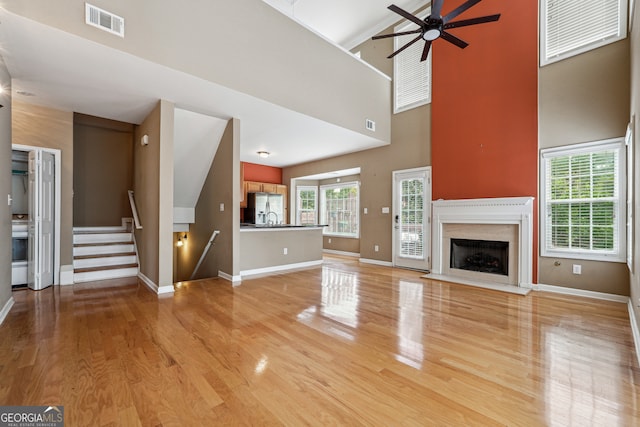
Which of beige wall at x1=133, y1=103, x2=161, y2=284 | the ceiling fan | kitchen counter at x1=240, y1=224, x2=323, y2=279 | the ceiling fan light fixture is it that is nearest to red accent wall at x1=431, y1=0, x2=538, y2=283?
the ceiling fan

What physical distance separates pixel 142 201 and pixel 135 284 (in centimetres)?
142

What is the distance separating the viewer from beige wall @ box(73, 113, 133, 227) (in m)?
5.82

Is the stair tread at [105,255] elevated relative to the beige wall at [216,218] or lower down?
lower down

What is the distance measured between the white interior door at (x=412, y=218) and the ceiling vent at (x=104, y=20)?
16.9ft

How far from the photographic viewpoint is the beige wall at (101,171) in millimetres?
5818

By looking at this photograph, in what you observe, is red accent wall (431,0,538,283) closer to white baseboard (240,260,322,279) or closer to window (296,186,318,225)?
white baseboard (240,260,322,279)

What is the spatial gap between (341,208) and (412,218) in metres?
2.85

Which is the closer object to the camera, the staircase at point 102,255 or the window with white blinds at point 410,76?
the staircase at point 102,255

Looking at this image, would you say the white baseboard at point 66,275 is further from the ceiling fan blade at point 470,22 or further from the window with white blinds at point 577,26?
the window with white blinds at point 577,26

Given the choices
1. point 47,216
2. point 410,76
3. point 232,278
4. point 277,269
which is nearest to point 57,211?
point 47,216

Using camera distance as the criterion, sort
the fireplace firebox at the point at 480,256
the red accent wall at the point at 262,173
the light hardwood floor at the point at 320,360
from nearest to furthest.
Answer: the light hardwood floor at the point at 320,360 < the fireplace firebox at the point at 480,256 < the red accent wall at the point at 262,173

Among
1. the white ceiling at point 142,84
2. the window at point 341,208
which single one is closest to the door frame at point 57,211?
the white ceiling at point 142,84

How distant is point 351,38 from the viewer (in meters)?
7.27

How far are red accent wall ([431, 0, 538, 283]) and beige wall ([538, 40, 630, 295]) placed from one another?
0.56 feet
